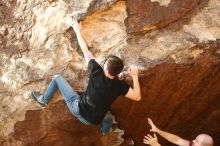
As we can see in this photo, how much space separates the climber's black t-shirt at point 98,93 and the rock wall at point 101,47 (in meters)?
0.43

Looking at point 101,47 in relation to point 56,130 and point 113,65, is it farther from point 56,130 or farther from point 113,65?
point 56,130

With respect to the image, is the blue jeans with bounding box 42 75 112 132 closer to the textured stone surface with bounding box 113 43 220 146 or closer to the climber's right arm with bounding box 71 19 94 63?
the climber's right arm with bounding box 71 19 94 63

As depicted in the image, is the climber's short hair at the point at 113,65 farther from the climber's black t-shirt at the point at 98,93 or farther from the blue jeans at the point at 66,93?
the blue jeans at the point at 66,93

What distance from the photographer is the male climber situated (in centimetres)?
423

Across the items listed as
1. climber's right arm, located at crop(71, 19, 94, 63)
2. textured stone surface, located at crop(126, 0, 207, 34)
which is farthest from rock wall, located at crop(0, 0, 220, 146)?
climber's right arm, located at crop(71, 19, 94, 63)

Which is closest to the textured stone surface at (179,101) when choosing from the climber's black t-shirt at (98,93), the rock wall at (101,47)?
the rock wall at (101,47)

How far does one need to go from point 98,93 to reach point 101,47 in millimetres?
724

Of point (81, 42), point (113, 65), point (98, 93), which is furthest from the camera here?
point (81, 42)

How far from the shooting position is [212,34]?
15.6ft

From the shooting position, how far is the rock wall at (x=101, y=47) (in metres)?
4.75

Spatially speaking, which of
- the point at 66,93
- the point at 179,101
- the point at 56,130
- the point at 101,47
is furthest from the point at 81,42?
the point at 179,101

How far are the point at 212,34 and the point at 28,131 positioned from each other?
250 centimetres

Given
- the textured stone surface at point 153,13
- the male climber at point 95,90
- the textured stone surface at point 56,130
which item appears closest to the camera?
the male climber at point 95,90

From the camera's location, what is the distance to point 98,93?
427 centimetres
